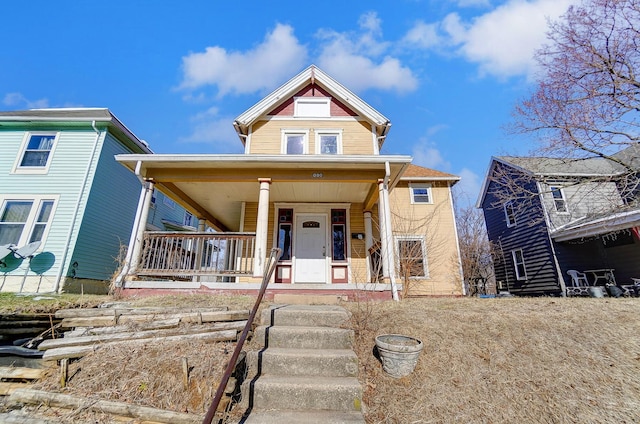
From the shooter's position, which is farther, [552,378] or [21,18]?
[21,18]

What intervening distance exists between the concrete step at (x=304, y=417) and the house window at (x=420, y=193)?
10.3 m

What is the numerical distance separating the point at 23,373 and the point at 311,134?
28.5 ft

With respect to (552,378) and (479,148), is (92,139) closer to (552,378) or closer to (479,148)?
(552,378)

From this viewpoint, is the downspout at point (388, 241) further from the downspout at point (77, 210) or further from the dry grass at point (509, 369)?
the downspout at point (77, 210)

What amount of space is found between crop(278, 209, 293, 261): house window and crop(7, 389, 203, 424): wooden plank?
686 centimetres

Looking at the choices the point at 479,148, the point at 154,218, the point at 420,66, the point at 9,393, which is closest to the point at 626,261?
the point at 479,148

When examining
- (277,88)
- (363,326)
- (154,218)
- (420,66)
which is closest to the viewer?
(363,326)

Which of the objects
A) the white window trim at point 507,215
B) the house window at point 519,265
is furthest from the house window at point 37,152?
the house window at point 519,265

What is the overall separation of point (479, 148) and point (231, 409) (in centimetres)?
1589

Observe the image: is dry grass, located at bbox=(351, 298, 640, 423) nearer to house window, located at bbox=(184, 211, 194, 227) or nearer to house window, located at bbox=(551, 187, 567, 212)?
house window, located at bbox=(551, 187, 567, 212)

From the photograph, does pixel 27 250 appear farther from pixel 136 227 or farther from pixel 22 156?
pixel 136 227

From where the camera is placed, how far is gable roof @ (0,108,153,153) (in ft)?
32.7

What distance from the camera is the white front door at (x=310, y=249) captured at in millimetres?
9039

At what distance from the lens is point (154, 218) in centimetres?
1346
